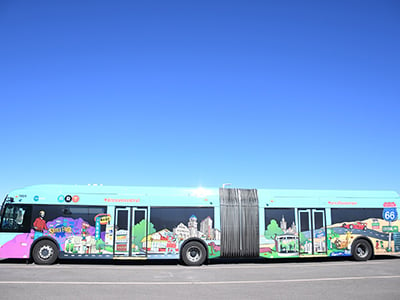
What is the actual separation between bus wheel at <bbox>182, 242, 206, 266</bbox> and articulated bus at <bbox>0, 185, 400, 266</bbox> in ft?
0.13

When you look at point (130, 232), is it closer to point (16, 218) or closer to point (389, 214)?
point (16, 218)

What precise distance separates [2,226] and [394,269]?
15.2 m

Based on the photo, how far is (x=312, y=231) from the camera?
14.7m

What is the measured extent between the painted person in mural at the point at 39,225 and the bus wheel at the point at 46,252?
1.16 ft

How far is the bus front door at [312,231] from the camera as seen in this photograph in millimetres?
14488

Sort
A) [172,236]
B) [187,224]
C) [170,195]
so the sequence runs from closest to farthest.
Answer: [172,236]
[187,224]
[170,195]

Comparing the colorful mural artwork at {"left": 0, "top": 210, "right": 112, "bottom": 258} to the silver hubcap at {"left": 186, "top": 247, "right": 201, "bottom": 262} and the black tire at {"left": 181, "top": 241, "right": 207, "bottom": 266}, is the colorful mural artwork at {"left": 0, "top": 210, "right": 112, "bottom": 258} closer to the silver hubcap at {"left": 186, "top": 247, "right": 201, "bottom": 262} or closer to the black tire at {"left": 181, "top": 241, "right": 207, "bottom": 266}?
the black tire at {"left": 181, "top": 241, "right": 207, "bottom": 266}

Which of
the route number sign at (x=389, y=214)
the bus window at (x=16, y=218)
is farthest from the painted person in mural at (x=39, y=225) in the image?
the route number sign at (x=389, y=214)

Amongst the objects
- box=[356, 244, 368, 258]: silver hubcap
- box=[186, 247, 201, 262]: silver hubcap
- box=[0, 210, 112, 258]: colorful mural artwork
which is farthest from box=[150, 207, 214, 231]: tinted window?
box=[356, 244, 368, 258]: silver hubcap

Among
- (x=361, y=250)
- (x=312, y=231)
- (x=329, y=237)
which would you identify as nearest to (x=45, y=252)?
(x=312, y=231)

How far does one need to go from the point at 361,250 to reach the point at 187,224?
8.03 meters

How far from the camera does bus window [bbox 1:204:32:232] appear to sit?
516 inches

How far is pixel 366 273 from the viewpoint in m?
11.5

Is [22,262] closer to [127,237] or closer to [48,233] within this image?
[48,233]
